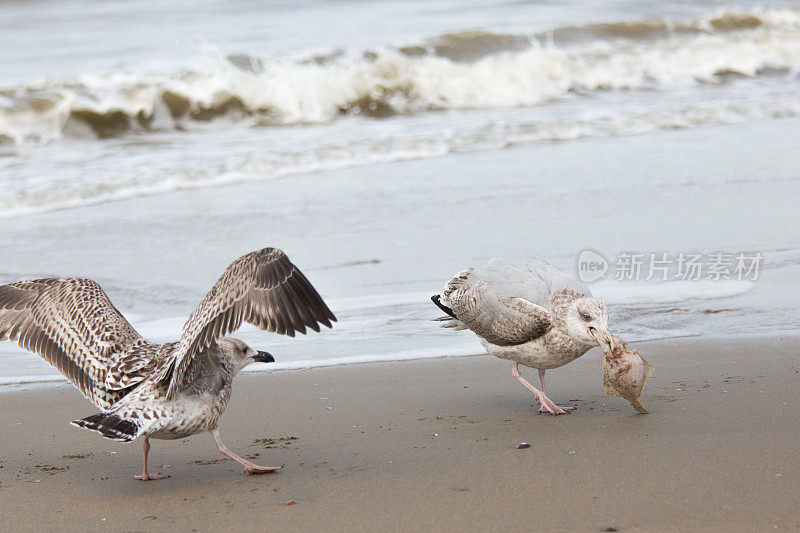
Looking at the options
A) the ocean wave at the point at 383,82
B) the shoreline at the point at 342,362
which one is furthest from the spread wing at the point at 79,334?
the ocean wave at the point at 383,82

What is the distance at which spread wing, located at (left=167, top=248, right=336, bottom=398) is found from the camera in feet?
13.9

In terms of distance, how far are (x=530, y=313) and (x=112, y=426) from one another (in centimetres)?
229

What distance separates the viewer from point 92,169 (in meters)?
13.0

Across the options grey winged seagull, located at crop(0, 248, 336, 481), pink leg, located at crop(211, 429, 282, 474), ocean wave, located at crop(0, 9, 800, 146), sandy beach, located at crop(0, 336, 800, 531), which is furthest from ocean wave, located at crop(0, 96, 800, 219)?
pink leg, located at crop(211, 429, 282, 474)

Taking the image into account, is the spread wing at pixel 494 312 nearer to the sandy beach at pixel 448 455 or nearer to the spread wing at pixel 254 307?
the sandy beach at pixel 448 455

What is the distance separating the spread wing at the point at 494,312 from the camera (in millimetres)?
5402

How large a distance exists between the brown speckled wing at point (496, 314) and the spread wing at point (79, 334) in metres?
1.85

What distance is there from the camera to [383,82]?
18516mm

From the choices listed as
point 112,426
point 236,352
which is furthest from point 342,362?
point 112,426

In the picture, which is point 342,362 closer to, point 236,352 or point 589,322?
point 236,352

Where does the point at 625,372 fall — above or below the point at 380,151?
above

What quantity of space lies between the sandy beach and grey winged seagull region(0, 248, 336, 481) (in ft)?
1.10

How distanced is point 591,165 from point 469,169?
1408 mm

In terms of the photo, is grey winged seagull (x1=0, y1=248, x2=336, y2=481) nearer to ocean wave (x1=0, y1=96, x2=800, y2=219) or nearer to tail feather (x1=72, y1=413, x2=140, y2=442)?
tail feather (x1=72, y1=413, x2=140, y2=442)
